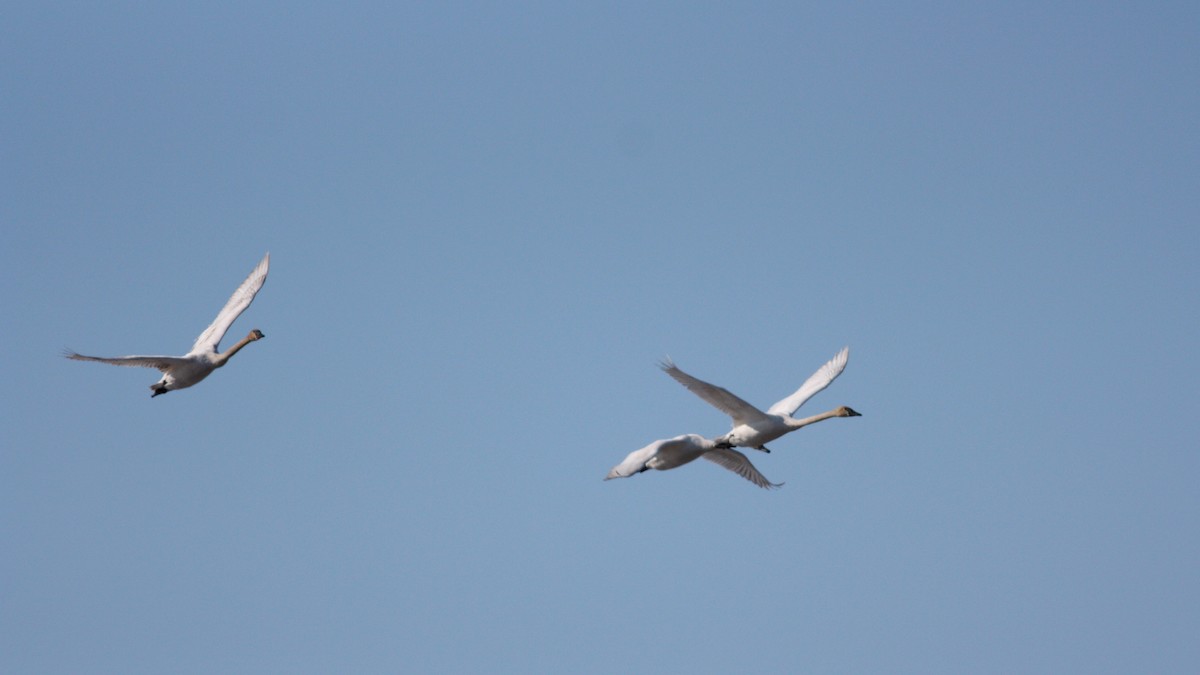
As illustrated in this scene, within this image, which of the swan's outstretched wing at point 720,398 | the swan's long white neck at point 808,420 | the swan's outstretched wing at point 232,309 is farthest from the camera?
the swan's outstretched wing at point 232,309

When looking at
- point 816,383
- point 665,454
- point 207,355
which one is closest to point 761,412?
point 665,454

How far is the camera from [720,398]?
36.9 metres

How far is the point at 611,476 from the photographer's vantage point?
35750 millimetres

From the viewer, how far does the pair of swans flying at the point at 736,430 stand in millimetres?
36188

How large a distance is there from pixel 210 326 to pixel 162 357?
3677mm

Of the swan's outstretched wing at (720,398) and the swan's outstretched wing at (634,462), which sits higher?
the swan's outstretched wing at (720,398)

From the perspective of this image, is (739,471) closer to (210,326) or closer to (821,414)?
(821,414)

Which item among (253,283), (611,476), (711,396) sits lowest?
(611,476)

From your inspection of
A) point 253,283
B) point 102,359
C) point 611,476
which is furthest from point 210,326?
point 611,476

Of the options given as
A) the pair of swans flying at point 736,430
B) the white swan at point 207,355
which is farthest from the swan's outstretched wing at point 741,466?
the white swan at point 207,355

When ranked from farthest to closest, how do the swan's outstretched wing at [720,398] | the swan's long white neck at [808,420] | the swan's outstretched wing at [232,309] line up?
the swan's outstretched wing at [232,309] → the swan's long white neck at [808,420] → the swan's outstretched wing at [720,398]

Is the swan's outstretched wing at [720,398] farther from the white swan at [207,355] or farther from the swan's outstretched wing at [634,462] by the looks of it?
the white swan at [207,355]

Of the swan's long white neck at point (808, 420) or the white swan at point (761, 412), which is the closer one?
the white swan at point (761, 412)

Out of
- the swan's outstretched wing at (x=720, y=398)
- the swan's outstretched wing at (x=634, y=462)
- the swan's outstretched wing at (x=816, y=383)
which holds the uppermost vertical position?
the swan's outstretched wing at (x=816, y=383)
